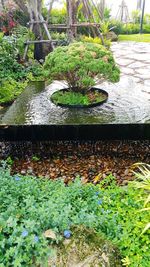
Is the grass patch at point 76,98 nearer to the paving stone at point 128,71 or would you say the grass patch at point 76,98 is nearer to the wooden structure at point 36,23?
the paving stone at point 128,71

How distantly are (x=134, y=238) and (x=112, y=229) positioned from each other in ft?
0.51

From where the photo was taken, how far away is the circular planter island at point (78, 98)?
346 centimetres

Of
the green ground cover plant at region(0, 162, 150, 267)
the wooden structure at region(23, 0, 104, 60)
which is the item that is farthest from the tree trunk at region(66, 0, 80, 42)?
the green ground cover plant at region(0, 162, 150, 267)

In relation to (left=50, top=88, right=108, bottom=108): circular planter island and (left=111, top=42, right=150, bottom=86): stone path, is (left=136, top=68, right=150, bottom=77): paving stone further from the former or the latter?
(left=50, top=88, right=108, bottom=108): circular planter island

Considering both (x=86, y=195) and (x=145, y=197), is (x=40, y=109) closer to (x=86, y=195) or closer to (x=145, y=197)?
(x=86, y=195)

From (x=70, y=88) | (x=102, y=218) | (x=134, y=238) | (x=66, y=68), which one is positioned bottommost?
(x=134, y=238)

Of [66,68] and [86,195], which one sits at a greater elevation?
[66,68]

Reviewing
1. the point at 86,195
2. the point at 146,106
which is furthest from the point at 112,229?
the point at 146,106

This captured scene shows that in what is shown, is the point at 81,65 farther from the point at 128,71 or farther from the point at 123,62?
the point at 123,62

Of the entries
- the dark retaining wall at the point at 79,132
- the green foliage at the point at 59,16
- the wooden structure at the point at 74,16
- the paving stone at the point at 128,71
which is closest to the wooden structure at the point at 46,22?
the wooden structure at the point at 74,16

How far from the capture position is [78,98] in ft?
11.7

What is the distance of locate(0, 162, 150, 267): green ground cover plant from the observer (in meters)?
1.41

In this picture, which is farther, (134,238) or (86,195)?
(86,195)

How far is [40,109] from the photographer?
3.43 metres
